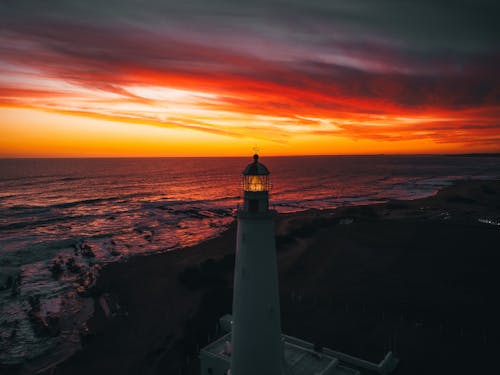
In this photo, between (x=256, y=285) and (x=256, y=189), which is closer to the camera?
(x=256, y=285)

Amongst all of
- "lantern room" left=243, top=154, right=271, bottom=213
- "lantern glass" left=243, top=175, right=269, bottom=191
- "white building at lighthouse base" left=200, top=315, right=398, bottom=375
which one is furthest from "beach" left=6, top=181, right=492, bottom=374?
"lantern glass" left=243, top=175, right=269, bottom=191

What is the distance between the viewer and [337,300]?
24.8 meters

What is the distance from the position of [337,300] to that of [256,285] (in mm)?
17001

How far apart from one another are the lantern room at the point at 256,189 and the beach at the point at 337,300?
12.5 metres

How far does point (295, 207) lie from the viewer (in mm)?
69625

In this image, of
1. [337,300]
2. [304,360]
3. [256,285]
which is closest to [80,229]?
[337,300]

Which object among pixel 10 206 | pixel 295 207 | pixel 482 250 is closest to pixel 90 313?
pixel 482 250

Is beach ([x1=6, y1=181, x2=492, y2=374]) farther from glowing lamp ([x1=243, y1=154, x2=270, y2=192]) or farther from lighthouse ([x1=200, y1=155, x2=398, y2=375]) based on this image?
glowing lamp ([x1=243, y1=154, x2=270, y2=192])

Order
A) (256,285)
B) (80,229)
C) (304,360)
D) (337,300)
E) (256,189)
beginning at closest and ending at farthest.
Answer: (256,285), (256,189), (304,360), (337,300), (80,229)

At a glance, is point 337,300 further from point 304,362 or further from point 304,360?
point 304,362

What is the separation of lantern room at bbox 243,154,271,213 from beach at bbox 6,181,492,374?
12.5 metres

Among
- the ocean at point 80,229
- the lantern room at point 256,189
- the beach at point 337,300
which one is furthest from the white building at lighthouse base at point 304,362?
the ocean at point 80,229

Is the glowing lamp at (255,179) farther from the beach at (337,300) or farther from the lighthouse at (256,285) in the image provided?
the beach at (337,300)

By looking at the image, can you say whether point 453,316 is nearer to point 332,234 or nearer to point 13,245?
point 332,234
